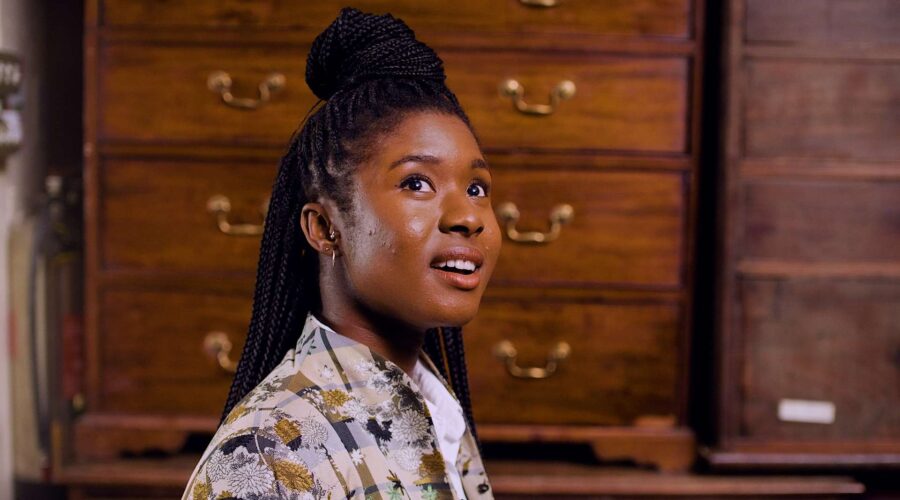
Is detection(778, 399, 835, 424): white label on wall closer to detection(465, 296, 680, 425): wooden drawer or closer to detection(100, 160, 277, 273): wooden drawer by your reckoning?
detection(465, 296, 680, 425): wooden drawer

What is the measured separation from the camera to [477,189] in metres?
0.79

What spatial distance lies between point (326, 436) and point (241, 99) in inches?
34.2

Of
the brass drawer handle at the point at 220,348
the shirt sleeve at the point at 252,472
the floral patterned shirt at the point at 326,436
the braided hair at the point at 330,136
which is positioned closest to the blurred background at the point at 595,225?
the brass drawer handle at the point at 220,348

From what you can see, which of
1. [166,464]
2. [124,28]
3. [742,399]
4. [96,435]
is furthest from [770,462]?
[124,28]

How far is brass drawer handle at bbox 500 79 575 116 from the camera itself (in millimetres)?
1413

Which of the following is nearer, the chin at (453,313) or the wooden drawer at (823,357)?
the chin at (453,313)

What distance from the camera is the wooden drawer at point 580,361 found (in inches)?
57.4

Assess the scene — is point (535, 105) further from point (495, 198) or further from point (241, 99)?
point (241, 99)

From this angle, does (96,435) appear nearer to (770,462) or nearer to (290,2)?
(290,2)

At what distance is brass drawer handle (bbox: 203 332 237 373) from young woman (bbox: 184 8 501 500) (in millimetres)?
633

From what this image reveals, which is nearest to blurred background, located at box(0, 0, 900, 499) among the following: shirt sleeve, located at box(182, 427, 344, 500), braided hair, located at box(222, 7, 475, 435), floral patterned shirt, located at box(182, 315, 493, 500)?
braided hair, located at box(222, 7, 475, 435)

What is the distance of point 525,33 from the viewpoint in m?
1.42

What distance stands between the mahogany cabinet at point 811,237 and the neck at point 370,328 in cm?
79

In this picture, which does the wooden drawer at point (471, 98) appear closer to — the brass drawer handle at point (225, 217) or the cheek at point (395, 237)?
the brass drawer handle at point (225, 217)
